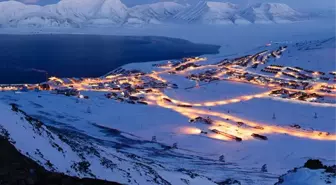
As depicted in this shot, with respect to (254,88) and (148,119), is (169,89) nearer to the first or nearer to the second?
(254,88)

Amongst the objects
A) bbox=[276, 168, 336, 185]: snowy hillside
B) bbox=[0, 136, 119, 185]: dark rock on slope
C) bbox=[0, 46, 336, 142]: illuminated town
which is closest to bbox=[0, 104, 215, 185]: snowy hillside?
bbox=[0, 136, 119, 185]: dark rock on slope

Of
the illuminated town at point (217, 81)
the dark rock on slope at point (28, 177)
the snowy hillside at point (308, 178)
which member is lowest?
the dark rock on slope at point (28, 177)

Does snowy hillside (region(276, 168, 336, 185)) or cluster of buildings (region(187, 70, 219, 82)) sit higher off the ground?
Result: cluster of buildings (region(187, 70, 219, 82))

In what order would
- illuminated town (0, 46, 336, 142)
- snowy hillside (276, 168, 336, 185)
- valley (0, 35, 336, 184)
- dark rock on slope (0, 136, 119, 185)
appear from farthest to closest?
illuminated town (0, 46, 336, 142)
valley (0, 35, 336, 184)
snowy hillside (276, 168, 336, 185)
dark rock on slope (0, 136, 119, 185)

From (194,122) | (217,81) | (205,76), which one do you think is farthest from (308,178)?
(205,76)

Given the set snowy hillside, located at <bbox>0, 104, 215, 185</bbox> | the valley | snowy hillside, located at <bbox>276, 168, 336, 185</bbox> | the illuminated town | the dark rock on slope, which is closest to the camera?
the dark rock on slope

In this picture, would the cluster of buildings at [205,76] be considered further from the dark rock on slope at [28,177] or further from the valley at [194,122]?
the dark rock on slope at [28,177]

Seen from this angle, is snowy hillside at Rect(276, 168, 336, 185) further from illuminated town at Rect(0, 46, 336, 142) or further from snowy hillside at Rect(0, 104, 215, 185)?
illuminated town at Rect(0, 46, 336, 142)

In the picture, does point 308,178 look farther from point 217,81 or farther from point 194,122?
point 217,81

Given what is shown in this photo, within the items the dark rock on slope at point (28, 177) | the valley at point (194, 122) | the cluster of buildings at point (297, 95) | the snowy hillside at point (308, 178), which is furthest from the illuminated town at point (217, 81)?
the dark rock on slope at point (28, 177)

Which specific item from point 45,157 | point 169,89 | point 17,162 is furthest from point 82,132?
point 169,89

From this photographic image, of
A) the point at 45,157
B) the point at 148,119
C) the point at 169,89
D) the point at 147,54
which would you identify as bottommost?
the point at 45,157
